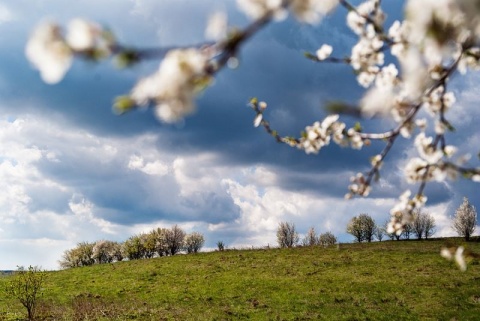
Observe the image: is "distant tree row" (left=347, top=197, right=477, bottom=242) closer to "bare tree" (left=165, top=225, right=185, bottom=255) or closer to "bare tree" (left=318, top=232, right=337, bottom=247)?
"bare tree" (left=318, top=232, right=337, bottom=247)

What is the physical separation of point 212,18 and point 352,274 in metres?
29.1

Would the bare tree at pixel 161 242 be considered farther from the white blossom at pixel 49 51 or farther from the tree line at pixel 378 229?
the white blossom at pixel 49 51

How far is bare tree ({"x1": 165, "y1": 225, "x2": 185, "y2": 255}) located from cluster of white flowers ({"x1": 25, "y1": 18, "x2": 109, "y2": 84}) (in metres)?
66.8

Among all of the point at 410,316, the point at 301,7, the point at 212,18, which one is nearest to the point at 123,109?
the point at 212,18

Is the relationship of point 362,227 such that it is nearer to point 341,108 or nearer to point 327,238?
point 327,238

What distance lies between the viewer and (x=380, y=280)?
2677 centimetres

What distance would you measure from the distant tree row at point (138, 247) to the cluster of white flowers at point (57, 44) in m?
64.3

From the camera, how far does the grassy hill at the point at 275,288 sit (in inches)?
816

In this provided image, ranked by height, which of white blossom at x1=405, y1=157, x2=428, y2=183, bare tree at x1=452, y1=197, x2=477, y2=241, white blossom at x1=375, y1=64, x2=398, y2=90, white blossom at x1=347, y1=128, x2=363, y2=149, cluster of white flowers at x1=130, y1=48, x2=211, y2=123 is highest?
bare tree at x1=452, y1=197, x2=477, y2=241

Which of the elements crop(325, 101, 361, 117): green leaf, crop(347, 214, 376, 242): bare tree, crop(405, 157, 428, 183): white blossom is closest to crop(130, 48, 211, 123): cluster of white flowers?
crop(325, 101, 361, 117): green leaf

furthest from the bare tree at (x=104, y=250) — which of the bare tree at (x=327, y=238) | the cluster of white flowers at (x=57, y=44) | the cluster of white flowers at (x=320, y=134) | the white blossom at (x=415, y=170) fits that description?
the cluster of white flowers at (x=57, y=44)

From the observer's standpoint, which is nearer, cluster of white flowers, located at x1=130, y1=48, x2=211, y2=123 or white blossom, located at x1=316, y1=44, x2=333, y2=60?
cluster of white flowers, located at x1=130, y1=48, x2=211, y2=123

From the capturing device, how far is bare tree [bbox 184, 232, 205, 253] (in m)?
76.8

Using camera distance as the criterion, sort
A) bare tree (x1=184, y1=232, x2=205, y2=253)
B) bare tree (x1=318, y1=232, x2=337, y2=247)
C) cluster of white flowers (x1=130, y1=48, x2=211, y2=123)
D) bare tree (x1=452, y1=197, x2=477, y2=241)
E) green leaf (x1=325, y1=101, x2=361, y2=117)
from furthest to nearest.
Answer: bare tree (x1=184, y1=232, x2=205, y2=253)
bare tree (x1=318, y1=232, x2=337, y2=247)
bare tree (x1=452, y1=197, x2=477, y2=241)
green leaf (x1=325, y1=101, x2=361, y2=117)
cluster of white flowers (x1=130, y1=48, x2=211, y2=123)
